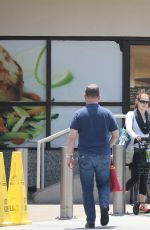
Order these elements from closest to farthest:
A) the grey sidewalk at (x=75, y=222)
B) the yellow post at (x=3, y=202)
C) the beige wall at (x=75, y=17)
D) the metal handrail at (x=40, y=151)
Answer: the grey sidewalk at (x=75, y=222) < the yellow post at (x=3, y=202) < the metal handrail at (x=40, y=151) < the beige wall at (x=75, y=17)

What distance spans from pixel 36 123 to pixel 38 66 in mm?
1163

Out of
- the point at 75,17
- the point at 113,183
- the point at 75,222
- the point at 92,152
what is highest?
the point at 75,17

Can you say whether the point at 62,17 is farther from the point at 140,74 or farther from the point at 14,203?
the point at 14,203

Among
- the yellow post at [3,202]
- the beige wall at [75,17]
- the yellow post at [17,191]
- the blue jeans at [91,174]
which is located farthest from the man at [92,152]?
the beige wall at [75,17]

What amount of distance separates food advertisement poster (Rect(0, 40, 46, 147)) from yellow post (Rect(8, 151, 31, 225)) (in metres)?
5.60

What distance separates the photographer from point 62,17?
51.2ft

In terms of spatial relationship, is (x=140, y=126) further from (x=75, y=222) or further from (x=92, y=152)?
(x=92, y=152)

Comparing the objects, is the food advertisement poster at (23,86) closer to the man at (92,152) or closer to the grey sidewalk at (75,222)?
the grey sidewalk at (75,222)

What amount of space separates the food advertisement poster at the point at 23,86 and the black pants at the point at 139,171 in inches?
179

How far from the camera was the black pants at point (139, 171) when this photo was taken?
11.2 meters

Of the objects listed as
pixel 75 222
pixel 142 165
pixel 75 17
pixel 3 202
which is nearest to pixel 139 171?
pixel 142 165

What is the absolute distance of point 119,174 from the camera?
11.1 meters

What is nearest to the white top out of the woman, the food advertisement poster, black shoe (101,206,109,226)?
the woman

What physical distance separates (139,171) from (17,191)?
83.8 inches
